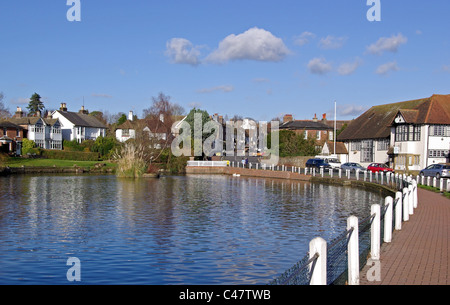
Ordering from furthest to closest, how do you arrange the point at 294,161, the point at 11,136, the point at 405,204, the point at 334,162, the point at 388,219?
the point at 11,136 < the point at 294,161 < the point at 334,162 < the point at 405,204 < the point at 388,219

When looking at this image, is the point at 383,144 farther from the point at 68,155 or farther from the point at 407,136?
the point at 68,155

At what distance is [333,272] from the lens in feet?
34.2

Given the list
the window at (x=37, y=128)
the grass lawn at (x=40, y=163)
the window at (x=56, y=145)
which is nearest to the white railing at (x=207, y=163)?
the grass lawn at (x=40, y=163)

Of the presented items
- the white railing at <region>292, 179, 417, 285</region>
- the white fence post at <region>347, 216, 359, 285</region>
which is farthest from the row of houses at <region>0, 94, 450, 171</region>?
the white fence post at <region>347, 216, 359, 285</region>

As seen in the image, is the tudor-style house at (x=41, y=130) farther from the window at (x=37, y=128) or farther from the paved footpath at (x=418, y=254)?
the paved footpath at (x=418, y=254)

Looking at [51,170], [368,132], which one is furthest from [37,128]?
[368,132]

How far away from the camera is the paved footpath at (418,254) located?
10.3 meters

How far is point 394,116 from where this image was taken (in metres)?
65.2

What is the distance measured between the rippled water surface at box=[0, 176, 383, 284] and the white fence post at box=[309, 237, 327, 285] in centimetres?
570

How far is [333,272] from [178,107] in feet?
321

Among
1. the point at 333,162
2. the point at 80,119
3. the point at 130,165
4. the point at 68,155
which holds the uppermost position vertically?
the point at 80,119

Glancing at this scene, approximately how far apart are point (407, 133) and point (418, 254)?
50123mm

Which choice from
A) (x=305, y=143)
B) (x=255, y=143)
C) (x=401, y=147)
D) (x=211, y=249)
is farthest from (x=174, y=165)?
(x=211, y=249)

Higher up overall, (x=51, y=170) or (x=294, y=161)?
(x=294, y=161)
